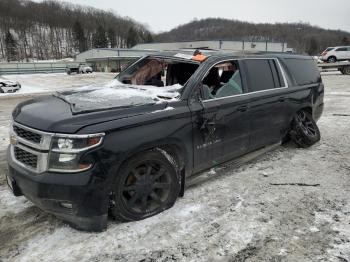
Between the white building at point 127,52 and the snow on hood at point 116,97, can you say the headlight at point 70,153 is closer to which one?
the snow on hood at point 116,97

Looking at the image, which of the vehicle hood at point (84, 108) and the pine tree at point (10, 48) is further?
the pine tree at point (10, 48)

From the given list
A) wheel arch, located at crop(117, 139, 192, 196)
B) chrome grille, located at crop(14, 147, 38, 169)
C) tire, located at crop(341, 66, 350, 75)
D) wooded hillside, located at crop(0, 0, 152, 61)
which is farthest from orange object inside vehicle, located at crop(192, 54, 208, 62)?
wooded hillside, located at crop(0, 0, 152, 61)

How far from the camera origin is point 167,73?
507cm

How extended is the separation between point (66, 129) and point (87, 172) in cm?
43

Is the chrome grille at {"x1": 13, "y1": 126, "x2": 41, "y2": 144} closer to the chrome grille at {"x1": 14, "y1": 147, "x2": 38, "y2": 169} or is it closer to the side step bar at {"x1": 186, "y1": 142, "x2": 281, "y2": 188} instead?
the chrome grille at {"x1": 14, "y1": 147, "x2": 38, "y2": 169}

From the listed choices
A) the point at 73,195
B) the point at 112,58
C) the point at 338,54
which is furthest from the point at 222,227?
the point at 112,58

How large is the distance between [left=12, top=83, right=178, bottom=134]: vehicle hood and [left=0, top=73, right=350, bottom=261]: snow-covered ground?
108 cm

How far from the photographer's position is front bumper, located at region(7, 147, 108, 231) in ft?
9.95

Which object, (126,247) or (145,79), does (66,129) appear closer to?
(126,247)

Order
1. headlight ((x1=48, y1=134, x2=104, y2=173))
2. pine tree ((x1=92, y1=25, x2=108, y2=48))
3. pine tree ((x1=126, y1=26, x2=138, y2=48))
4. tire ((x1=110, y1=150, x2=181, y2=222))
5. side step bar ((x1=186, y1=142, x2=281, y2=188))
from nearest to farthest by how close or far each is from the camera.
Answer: headlight ((x1=48, y1=134, x2=104, y2=173)), tire ((x1=110, y1=150, x2=181, y2=222)), side step bar ((x1=186, y1=142, x2=281, y2=188)), pine tree ((x1=92, y1=25, x2=108, y2=48)), pine tree ((x1=126, y1=26, x2=138, y2=48))

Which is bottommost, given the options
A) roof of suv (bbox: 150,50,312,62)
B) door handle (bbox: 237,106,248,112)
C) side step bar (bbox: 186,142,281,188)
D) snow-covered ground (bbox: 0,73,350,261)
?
snow-covered ground (bbox: 0,73,350,261)

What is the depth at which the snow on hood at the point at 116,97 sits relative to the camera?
11.5ft

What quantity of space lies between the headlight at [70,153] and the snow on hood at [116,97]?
357mm

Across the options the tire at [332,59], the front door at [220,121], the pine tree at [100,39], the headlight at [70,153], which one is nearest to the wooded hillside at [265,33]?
the pine tree at [100,39]
